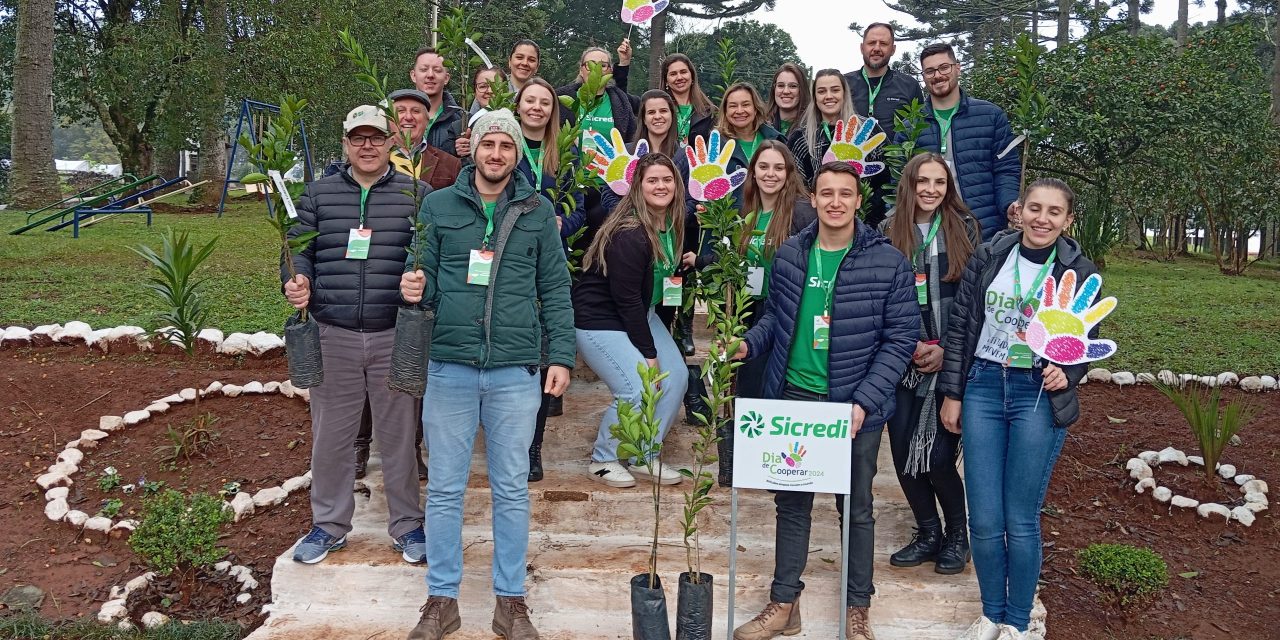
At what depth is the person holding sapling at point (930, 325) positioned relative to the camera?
3939 millimetres

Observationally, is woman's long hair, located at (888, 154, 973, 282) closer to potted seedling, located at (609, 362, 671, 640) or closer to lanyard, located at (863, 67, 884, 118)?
potted seedling, located at (609, 362, 671, 640)

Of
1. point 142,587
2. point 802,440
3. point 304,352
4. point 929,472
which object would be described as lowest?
point 142,587

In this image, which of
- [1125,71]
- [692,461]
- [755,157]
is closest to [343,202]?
[755,157]

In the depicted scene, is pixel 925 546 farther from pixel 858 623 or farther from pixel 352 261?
pixel 352 261

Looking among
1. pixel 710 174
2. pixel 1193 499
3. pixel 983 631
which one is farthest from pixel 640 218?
pixel 1193 499

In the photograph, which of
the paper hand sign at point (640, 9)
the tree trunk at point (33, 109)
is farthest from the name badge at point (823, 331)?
the tree trunk at point (33, 109)

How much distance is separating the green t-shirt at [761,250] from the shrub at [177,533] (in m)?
2.67

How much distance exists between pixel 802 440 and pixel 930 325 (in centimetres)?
100

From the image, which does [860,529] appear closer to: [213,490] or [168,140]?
[213,490]

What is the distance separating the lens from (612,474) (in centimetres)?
471

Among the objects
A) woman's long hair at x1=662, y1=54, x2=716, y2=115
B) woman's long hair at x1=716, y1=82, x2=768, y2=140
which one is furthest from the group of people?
woman's long hair at x1=662, y1=54, x2=716, y2=115

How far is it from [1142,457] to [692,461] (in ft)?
8.87

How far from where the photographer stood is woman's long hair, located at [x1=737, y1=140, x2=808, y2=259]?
4379 millimetres

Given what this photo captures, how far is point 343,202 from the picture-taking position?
13.2 ft
